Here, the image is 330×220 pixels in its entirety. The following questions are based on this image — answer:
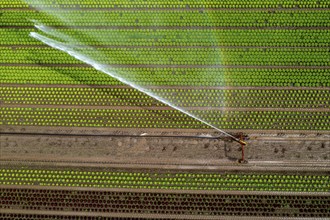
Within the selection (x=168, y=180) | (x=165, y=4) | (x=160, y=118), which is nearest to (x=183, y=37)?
(x=165, y=4)

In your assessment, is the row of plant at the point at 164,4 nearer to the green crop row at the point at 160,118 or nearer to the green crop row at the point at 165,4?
the green crop row at the point at 165,4

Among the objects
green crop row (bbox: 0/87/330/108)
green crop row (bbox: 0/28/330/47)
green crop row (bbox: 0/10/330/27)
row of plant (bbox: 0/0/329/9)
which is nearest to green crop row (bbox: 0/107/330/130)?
green crop row (bbox: 0/87/330/108)

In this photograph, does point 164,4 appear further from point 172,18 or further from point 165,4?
point 172,18

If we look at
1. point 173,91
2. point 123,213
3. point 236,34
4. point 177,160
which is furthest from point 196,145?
point 236,34

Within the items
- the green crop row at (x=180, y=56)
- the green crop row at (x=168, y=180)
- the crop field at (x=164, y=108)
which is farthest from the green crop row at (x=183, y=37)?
the green crop row at (x=168, y=180)

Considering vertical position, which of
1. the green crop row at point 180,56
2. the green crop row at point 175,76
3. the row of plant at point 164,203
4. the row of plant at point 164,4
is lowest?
the row of plant at point 164,203

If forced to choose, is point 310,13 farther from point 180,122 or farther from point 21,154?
point 21,154
